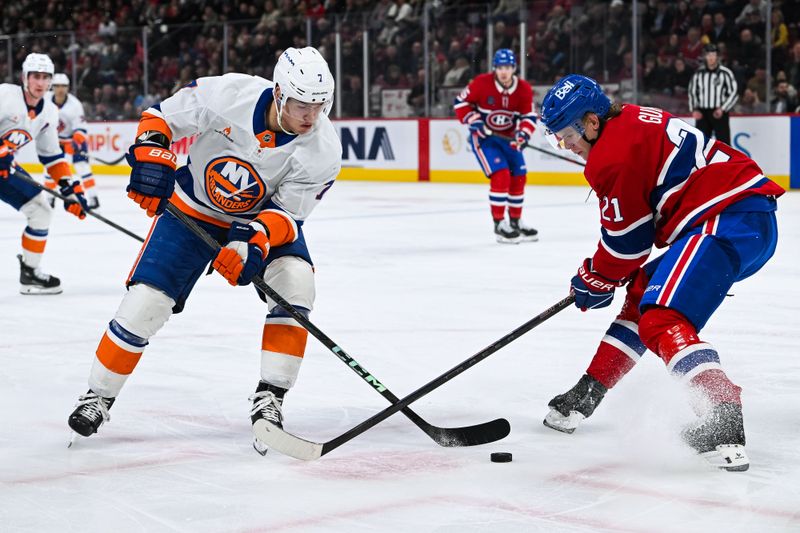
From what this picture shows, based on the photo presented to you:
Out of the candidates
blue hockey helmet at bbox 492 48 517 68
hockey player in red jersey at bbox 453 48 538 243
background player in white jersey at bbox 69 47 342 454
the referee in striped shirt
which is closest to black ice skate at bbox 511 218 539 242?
hockey player in red jersey at bbox 453 48 538 243

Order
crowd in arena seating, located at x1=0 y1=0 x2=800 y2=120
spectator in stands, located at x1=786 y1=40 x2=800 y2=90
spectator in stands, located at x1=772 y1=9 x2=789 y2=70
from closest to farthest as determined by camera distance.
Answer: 1. spectator in stands, located at x1=786 y1=40 x2=800 y2=90
2. spectator in stands, located at x1=772 y1=9 x2=789 y2=70
3. crowd in arena seating, located at x1=0 y1=0 x2=800 y2=120

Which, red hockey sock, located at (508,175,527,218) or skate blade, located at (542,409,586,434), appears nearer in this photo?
skate blade, located at (542,409,586,434)

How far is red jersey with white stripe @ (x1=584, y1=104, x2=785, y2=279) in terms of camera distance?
2721 mm

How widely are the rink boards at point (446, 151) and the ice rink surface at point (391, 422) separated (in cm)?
524

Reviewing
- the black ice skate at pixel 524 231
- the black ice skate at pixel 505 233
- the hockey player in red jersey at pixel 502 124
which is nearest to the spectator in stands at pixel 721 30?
the hockey player in red jersey at pixel 502 124

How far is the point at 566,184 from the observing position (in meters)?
12.3

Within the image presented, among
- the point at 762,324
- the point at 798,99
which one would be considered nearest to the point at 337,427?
the point at 762,324

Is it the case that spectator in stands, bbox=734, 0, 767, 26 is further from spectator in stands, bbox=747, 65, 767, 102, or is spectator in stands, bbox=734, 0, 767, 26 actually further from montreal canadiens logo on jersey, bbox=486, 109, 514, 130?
montreal canadiens logo on jersey, bbox=486, 109, 514, 130

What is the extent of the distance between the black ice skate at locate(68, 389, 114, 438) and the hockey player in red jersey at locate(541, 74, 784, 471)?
1194 mm

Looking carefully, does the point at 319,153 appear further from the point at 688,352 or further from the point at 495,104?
the point at 495,104

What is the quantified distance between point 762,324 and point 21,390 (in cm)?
267

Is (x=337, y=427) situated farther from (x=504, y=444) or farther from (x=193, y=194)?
(x=193, y=194)

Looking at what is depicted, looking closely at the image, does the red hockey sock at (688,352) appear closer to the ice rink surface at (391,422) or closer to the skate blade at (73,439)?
the ice rink surface at (391,422)

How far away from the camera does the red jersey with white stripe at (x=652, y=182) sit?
272cm
